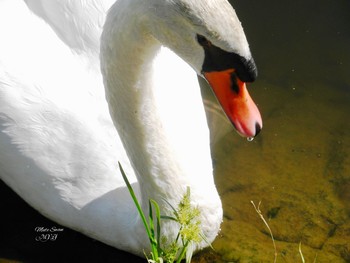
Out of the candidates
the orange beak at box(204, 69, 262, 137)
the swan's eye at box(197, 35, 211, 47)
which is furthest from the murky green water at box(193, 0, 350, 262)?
the swan's eye at box(197, 35, 211, 47)

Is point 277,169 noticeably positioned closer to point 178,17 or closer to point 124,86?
point 124,86

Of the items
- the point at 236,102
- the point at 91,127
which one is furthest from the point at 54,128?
the point at 236,102

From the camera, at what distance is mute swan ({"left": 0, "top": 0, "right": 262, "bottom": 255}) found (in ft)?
12.9

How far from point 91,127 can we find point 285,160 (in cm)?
159

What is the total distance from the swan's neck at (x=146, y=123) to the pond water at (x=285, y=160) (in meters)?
0.56

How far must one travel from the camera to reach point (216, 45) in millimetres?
3242

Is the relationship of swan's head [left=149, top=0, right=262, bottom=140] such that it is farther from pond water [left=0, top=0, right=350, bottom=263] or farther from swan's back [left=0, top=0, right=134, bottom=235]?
pond water [left=0, top=0, right=350, bottom=263]

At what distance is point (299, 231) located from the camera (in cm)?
485

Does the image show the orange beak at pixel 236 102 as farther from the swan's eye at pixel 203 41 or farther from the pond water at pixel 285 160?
the pond water at pixel 285 160

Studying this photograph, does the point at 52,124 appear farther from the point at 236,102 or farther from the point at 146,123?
the point at 236,102

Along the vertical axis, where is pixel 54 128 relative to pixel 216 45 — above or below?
below

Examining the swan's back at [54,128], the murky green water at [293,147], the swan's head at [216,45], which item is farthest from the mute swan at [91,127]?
the murky green water at [293,147]

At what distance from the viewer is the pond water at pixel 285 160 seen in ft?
15.4

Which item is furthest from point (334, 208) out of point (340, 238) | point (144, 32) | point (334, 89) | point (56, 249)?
point (144, 32)
